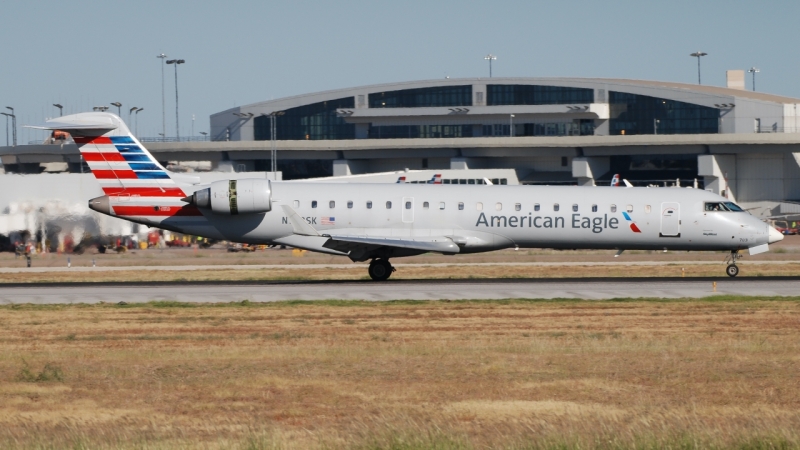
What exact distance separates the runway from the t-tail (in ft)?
8.61

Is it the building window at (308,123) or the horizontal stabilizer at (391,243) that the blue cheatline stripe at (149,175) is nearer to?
the horizontal stabilizer at (391,243)

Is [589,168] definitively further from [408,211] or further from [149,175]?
[149,175]

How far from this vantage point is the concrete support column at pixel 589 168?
94.1 meters

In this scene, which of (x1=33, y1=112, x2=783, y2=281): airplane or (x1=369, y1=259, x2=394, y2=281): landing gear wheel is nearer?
(x1=33, y1=112, x2=783, y2=281): airplane

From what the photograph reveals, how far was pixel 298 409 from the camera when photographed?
14.7 m

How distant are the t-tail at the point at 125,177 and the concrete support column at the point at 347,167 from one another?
207 ft

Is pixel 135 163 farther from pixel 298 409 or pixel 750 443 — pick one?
pixel 750 443

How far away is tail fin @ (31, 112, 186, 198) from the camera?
35.0 meters

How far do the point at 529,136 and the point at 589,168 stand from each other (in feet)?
30.3

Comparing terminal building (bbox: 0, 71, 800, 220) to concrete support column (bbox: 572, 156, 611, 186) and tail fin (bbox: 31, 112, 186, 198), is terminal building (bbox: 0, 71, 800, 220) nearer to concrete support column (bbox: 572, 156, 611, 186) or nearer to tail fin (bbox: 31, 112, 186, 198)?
concrete support column (bbox: 572, 156, 611, 186)

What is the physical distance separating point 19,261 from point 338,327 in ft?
102

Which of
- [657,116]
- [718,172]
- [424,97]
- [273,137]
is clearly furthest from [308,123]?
[718,172]

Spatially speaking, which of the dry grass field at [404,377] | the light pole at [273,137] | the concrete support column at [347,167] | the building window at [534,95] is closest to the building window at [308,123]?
the light pole at [273,137]

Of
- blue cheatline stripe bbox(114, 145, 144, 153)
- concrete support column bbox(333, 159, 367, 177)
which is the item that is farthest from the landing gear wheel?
concrete support column bbox(333, 159, 367, 177)
